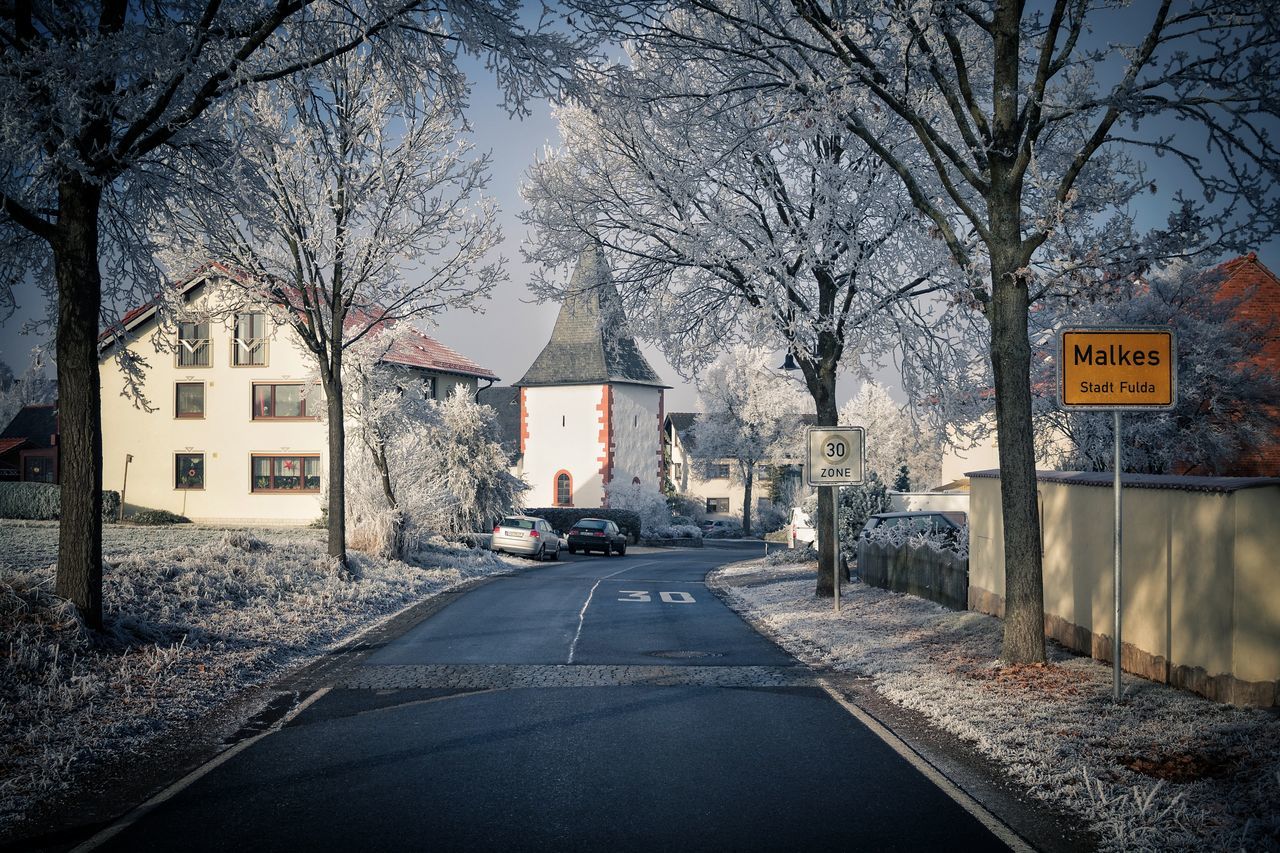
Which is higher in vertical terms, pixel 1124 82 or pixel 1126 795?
pixel 1124 82

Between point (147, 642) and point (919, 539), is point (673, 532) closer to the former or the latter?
point (919, 539)

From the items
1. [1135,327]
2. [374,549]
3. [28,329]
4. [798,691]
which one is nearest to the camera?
[1135,327]

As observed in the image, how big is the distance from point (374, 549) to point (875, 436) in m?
63.5

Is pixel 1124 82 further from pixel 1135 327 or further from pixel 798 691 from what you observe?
pixel 798 691

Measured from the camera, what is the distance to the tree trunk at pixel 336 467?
800 inches

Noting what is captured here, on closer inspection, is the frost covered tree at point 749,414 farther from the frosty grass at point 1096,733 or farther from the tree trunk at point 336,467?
the frosty grass at point 1096,733

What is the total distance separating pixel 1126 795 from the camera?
5922 mm

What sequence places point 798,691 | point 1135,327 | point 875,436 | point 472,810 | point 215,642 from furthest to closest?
point 875,436
point 215,642
point 798,691
point 1135,327
point 472,810

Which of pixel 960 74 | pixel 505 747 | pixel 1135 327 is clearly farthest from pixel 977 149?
pixel 505 747

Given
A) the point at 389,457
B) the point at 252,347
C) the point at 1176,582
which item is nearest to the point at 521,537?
the point at 389,457

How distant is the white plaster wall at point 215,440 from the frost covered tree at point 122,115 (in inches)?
1349

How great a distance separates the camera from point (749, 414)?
73188 mm

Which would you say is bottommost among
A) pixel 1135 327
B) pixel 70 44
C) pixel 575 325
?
pixel 1135 327

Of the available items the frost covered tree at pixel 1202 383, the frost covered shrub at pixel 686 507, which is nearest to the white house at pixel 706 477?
the frost covered shrub at pixel 686 507
